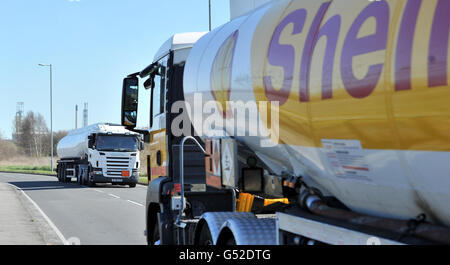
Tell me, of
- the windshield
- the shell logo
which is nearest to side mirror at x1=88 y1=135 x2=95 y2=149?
the windshield

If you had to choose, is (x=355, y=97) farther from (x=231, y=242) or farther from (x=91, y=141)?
(x=91, y=141)

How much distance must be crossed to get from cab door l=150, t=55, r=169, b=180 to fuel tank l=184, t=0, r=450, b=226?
2450mm

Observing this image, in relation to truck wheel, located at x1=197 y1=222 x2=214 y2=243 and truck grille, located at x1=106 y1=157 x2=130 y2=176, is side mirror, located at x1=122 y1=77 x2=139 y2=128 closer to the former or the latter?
truck wheel, located at x1=197 y1=222 x2=214 y2=243

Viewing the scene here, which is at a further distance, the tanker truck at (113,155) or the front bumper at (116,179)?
the front bumper at (116,179)

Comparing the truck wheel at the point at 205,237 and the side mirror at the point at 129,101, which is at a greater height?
the side mirror at the point at 129,101

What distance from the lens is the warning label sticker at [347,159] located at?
3133 millimetres

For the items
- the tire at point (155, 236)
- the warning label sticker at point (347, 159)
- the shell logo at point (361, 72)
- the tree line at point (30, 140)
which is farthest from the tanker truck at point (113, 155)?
the tree line at point (30, 140)

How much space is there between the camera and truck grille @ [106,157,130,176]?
2916 centimetres

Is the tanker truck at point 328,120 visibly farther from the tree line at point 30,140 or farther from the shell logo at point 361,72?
the tree line at point 30,140

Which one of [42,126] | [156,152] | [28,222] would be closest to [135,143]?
[28,222]

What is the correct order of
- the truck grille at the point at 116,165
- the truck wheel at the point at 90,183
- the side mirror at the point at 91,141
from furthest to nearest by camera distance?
the truck wheel at the point at 90,183, the side mirror at the point at 91,141, the truck grille at the point at 116,165

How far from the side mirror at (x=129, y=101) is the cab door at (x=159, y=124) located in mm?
267
